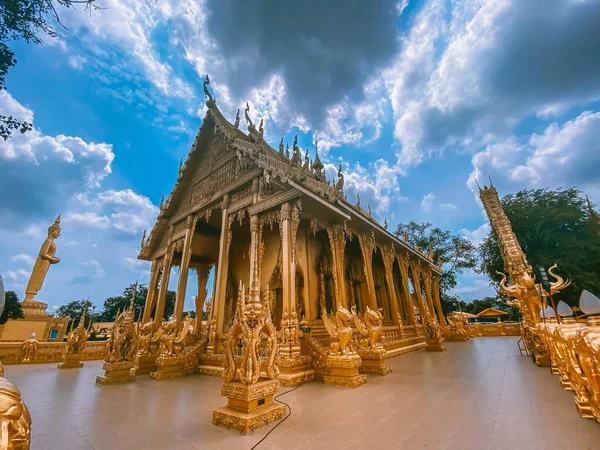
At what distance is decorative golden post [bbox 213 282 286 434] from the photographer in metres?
2.82

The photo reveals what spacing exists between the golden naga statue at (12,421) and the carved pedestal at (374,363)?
5.87 m

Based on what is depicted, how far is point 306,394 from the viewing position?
420 cm

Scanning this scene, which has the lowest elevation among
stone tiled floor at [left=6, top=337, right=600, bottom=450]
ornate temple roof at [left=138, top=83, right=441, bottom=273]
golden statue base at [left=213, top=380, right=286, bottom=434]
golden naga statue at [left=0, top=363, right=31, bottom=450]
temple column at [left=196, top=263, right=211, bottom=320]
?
stone tiled floor at [left=6, top=337, right=600, bottom=450]

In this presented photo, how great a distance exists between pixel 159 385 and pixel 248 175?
6.07m

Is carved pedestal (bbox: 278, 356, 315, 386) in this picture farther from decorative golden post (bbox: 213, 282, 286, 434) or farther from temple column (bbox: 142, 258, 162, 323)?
temple column (bbox: 142, 258, 162, 323)

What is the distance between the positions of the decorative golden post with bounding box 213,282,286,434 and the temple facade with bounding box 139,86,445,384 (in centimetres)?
202

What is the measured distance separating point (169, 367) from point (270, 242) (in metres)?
5.15

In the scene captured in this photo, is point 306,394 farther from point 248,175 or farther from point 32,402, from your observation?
point 248,175

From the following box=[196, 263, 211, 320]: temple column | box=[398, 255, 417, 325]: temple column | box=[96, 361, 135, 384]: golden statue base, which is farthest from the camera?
box=[196, 263, 211, 320]: temple column

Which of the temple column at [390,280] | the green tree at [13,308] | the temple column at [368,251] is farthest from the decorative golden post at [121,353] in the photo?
the green tree at [13,308]

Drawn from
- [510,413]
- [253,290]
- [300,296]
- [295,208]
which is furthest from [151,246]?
[510,413]

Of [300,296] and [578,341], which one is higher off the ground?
[300,296]

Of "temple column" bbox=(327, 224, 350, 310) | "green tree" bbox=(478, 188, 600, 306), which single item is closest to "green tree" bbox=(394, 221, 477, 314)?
"green tree" bbox=(478, 188, 600, 306)

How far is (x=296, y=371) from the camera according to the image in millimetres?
5258
